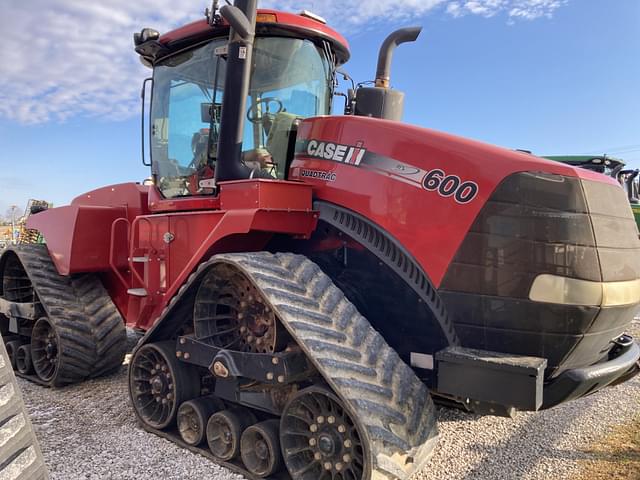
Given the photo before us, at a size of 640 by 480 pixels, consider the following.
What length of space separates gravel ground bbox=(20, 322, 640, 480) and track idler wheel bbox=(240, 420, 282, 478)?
0.14 metres

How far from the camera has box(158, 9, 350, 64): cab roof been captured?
3.85m

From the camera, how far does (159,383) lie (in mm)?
3809

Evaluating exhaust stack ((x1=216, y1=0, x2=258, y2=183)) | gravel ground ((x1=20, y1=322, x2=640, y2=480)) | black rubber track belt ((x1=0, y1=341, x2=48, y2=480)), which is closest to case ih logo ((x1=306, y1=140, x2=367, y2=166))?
exhaust stack ((x1=216, y1=0, x2=258, y2=183))

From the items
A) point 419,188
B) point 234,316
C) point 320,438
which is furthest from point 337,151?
point 320,438

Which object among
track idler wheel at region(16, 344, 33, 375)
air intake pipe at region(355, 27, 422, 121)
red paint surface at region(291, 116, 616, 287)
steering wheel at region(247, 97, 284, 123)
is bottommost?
track idler wheel at region(16, 344, 33, 375)

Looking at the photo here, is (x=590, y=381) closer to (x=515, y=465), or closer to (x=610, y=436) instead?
(x=515, y=465)

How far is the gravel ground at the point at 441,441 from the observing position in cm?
331

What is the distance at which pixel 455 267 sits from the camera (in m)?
2.83

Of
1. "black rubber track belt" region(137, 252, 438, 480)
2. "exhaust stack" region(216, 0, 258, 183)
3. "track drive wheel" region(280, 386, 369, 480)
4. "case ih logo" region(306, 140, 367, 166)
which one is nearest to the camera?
"black rubber track belt" region(137, 252, 438, 480)

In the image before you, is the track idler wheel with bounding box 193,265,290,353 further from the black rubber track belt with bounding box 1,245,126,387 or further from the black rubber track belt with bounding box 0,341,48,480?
the black rubber track belt with bounding box 1,245,126,387

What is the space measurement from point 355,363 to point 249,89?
2.17 metres

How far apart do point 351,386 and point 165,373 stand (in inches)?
68.0

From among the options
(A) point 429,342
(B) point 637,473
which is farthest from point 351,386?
(B) point 637,473

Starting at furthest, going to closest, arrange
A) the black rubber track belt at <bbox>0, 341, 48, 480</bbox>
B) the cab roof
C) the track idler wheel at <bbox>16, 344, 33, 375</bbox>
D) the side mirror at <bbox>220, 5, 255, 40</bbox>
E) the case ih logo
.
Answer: the track idler wheel at <bbox>16, 344, 33, 375</bbox> < the cab roof < the side mirror at <bbox>220, 5, 255, 40</bbox> < the case ih logo < the black rubber track belt at <bbox>0, 341, 48, 480</bbox>
